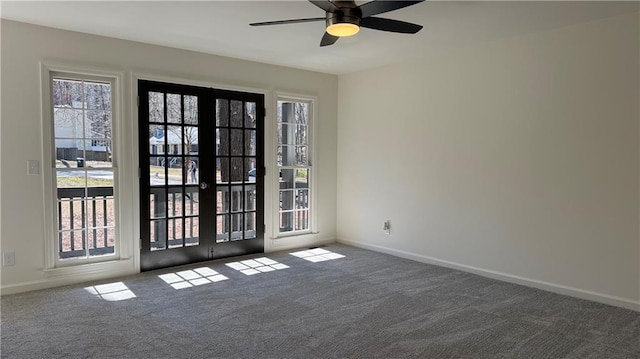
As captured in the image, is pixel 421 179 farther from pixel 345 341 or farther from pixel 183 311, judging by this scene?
pixel 183 311

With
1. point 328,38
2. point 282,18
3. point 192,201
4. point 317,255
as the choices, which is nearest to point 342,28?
point 328,38

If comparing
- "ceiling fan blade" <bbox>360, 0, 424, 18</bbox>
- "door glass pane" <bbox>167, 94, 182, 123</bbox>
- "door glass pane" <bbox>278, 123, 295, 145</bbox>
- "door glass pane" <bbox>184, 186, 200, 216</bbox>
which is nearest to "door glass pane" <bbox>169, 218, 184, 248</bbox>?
"door glass pane" <bbox>184, 186, 200, 216</bbox>

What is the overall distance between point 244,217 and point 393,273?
2.00m

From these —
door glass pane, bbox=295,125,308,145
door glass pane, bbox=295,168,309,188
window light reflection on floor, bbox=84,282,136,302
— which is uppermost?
door glass pane, bbox=295,125,308,145

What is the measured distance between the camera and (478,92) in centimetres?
461

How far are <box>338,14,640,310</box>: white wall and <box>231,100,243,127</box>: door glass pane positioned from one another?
169 cm

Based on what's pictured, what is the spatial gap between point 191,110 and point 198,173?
28.8 inches

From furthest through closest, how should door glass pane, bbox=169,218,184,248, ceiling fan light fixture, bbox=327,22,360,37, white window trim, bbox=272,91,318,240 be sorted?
white window trim, bbox=272,91,318,240 < door glass pane, bbox=169,218,184,248 < ceiling fan light fixture, bbox=327,22,360,37

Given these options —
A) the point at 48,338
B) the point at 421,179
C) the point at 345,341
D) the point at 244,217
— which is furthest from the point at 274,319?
the point at 421,179

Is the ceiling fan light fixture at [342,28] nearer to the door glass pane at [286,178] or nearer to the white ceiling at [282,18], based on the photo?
the white ceiling at [282,18]

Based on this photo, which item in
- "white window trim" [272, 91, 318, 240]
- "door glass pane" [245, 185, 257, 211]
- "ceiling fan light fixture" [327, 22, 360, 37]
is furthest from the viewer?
"white window trim" [272, 91, 318, 240]

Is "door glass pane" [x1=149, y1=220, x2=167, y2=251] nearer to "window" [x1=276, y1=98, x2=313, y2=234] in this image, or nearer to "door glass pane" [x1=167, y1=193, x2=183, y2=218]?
"door glass pane" [x1=167, y1=193, x2=183, y2=218]

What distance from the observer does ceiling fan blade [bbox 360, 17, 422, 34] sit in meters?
3.13

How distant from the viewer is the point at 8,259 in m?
3.93
